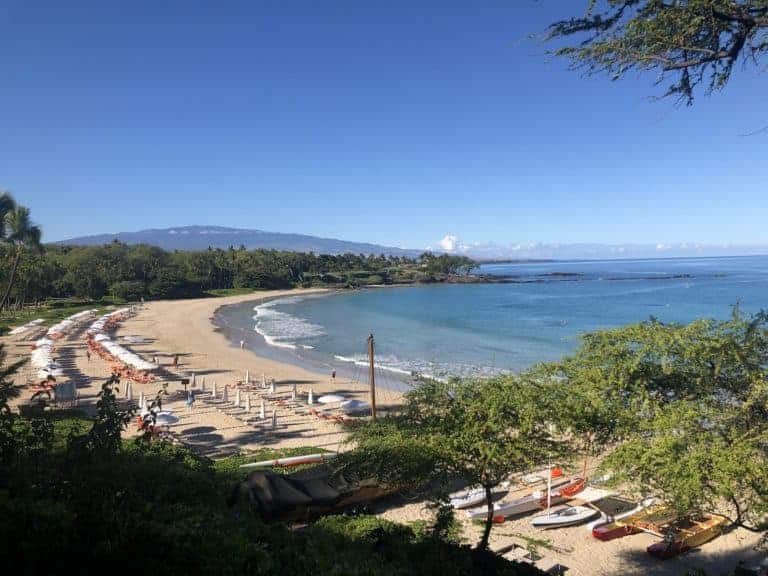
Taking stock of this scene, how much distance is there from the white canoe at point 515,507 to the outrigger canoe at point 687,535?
2.56 metres

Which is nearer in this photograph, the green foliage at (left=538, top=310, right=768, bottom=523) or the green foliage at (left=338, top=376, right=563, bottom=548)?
the green foliage at (left=538, top=310, right=768, bottom=523)

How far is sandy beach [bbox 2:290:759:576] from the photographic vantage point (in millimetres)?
10195

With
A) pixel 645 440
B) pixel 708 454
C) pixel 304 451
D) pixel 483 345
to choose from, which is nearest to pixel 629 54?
pixel 708 454

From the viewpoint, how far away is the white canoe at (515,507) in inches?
457

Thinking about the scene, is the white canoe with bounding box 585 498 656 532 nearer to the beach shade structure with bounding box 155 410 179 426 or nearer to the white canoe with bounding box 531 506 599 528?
the white canoe with bounding box 531 506 599 528

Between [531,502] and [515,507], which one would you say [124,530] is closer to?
[515,507]

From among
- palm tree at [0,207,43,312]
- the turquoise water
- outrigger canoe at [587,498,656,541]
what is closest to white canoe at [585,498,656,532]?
outrigger canoe at [587,498,656,541]

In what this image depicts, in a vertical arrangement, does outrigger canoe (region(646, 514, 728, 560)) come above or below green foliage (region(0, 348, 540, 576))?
below

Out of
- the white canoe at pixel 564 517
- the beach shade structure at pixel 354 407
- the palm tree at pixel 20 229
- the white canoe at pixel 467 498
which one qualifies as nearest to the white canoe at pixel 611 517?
the white canoe at pixel 564 517

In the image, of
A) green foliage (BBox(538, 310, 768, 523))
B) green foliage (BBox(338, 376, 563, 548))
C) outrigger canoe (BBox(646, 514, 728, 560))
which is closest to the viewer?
green foliage (BBox(538, 310, 768, 523))

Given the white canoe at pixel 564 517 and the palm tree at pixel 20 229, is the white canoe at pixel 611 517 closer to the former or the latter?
the white canoe at pixel 564 517

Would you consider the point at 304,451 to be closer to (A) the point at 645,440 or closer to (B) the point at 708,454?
(A) the point at 645,440

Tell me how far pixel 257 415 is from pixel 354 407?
3.72 m

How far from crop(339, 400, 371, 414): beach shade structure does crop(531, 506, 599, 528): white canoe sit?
9.01 meters
